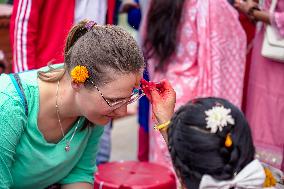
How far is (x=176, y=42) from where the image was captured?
324 cm

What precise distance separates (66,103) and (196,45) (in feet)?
3.90

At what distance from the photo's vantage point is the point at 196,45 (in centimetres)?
324

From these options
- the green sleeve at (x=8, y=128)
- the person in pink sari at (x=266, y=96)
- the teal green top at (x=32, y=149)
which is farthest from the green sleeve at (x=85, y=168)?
the person in pink sari at (x=266, y=96)

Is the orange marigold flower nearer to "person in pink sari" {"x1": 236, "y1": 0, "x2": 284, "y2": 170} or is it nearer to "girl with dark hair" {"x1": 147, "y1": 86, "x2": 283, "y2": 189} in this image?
"girl with dark hair" {"x1": 147, "y1": 86, "x2": 283, "y2": 189}

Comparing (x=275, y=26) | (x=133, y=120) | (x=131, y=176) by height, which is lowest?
(x=133, y=120)

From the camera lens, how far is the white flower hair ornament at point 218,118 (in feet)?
5.47

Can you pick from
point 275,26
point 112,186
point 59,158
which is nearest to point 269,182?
point 59,158

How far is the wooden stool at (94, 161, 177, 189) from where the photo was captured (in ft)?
9.04

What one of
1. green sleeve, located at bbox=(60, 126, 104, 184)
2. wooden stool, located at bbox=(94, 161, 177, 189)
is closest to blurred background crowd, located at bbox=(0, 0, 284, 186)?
wooden stool, located at bbox=(94, 161, 177, 189)

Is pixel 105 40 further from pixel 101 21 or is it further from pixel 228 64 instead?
pixel 228 64

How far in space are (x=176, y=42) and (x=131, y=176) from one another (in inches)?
30.1

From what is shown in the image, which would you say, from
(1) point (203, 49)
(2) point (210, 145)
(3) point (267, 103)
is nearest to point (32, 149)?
(2) point (210, 145)

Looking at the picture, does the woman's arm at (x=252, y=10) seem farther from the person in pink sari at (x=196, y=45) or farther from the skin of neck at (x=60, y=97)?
the skin of neck at (x=60, y=97)

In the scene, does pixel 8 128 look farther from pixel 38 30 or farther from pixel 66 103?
pixel 38 30
